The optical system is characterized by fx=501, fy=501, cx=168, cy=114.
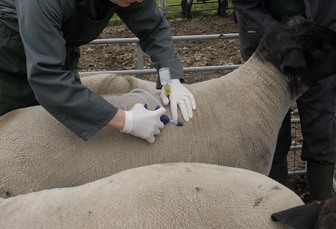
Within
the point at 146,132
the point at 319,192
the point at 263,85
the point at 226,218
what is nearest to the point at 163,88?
the point at 146,132

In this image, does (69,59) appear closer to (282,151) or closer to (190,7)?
(282,151)

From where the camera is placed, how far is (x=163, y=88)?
282 cm

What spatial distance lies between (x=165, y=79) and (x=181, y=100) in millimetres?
166

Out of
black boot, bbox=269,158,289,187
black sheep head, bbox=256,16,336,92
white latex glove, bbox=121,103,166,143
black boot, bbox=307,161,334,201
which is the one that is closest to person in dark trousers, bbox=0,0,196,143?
white latex glove, bbox=121,103,166,143

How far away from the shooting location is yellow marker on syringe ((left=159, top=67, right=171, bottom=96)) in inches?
110

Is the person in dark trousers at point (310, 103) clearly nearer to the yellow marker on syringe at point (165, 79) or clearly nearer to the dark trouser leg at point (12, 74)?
the yellow marker on syringe at point (165, 79)

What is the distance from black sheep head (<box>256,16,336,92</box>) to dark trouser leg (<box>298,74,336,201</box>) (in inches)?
11.5

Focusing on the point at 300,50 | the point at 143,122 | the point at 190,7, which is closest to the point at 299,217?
the point at 143,122

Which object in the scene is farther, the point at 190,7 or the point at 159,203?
the point at 190,7

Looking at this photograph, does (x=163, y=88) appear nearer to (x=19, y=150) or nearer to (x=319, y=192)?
(x=19, y=150)

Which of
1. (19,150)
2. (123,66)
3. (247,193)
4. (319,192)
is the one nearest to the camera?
(247,193)

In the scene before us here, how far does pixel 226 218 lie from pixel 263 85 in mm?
1304

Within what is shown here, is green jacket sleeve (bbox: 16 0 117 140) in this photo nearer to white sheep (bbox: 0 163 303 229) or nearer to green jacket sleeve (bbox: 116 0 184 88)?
white sheep (bbox: 0 163 303 229)

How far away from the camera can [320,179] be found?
3615 mm
